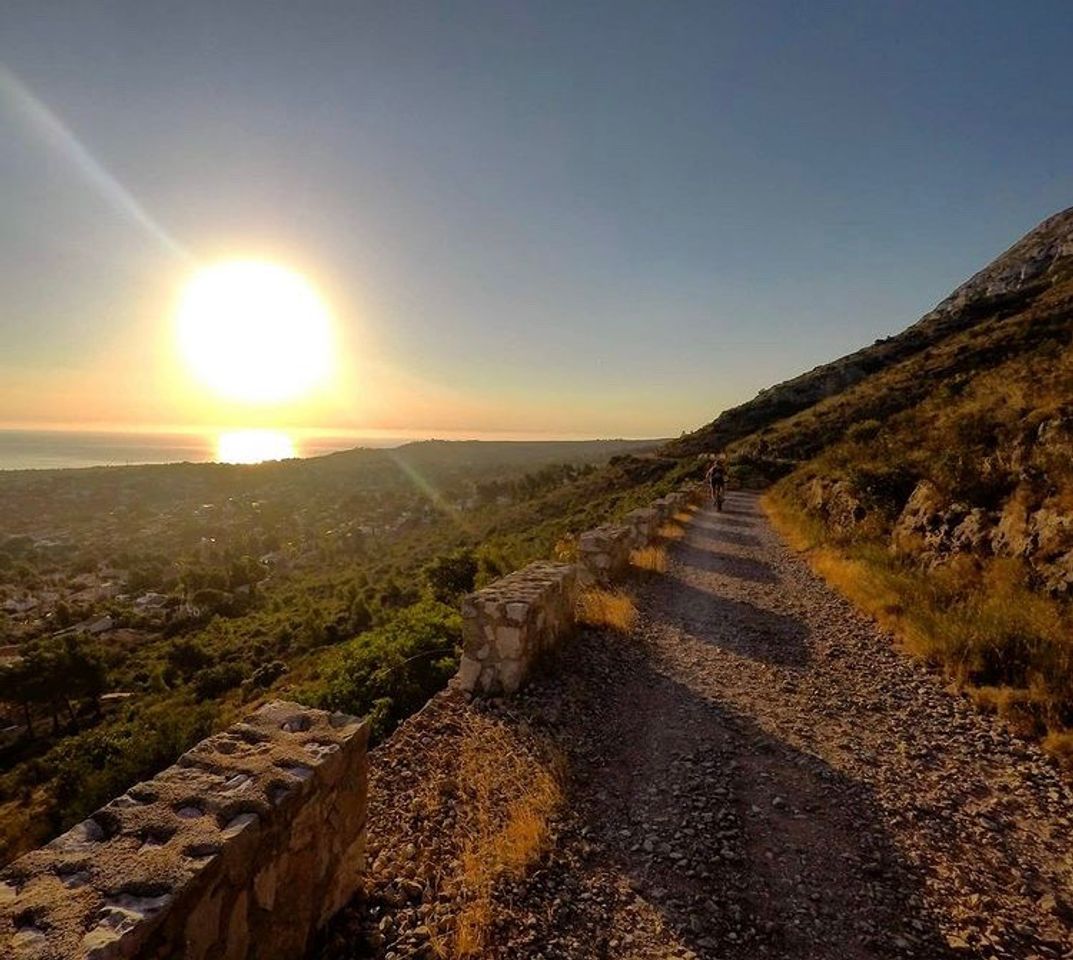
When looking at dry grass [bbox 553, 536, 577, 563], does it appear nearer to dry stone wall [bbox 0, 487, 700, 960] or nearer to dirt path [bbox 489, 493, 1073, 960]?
dirt path [bbox 489, 493, 1073, 960]

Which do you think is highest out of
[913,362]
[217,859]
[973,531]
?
[913,362]

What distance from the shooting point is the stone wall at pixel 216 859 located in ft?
6.97

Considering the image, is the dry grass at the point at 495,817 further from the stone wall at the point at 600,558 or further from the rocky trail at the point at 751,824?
the stone wall at the point at 600,558

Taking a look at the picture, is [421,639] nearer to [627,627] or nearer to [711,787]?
[627,627]

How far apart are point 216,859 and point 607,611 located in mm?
7208

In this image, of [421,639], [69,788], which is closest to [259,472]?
[69,788]

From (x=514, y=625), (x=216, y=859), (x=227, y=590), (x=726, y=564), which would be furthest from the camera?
(x=227, y=590)

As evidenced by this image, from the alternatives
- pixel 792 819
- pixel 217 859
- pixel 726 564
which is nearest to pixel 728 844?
pixel 792 819

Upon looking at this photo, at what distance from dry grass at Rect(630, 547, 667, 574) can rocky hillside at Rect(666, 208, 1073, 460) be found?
27718 millimetres

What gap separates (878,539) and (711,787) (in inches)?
409

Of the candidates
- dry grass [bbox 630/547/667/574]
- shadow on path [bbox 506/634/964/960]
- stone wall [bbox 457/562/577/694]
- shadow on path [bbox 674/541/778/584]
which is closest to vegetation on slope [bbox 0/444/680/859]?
stone wall [bbox 457/562/577/694]

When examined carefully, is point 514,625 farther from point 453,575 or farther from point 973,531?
point 453,575

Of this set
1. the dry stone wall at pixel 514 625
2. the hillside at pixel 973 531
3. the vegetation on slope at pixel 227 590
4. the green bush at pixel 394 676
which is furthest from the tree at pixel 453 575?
the dry stone wall at pixel 514 625

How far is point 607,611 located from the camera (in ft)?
30.0
